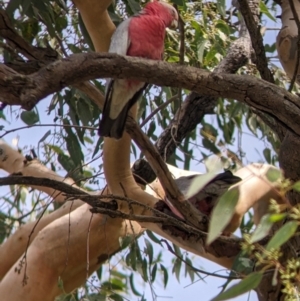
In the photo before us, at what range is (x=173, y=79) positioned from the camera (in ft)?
4.38

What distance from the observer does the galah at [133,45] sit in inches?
72.1

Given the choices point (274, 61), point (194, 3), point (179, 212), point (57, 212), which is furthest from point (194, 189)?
point (274, 61)

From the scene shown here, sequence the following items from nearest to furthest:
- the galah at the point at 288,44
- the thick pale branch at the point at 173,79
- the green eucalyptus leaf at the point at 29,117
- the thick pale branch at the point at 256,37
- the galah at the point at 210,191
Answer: the thick pale branch at the point at 173,79 < the thick pale branch at the point at 256,37 < the galah at the point at 288,44 < the galah at the point at 210,191 < the green eucalyptus leaf at the point at 29,117

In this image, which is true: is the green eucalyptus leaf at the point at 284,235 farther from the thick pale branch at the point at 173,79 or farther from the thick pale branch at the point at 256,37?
the thick pale branch at the point at 256,37

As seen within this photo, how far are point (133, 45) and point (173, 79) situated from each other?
751 millimetres

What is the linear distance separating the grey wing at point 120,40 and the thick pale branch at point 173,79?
457 millimetres

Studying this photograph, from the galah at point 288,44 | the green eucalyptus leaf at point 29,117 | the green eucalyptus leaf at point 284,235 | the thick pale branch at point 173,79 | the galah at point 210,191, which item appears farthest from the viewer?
the green eucalyptus leaf at point 29,117

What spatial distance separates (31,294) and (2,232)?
2.40 feet

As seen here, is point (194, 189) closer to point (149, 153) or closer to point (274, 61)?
point (149, 153)

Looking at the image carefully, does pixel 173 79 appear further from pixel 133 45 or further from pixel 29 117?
pixel 29 117

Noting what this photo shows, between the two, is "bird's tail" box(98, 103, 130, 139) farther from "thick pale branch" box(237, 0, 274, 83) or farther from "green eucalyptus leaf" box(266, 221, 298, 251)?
"green eucalyptus leaf" box(266, 221, 298, 251)

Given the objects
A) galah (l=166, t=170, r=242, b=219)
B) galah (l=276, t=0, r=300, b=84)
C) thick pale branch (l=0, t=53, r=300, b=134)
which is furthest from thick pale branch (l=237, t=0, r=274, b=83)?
galah (l=166, t=170, r=242, b=219)

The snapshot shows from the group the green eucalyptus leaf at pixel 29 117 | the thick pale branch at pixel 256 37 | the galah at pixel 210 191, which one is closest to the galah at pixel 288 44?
the thick pale branch at pixel 256 37

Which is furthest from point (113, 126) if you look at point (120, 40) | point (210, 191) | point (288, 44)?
point (288, 44)
